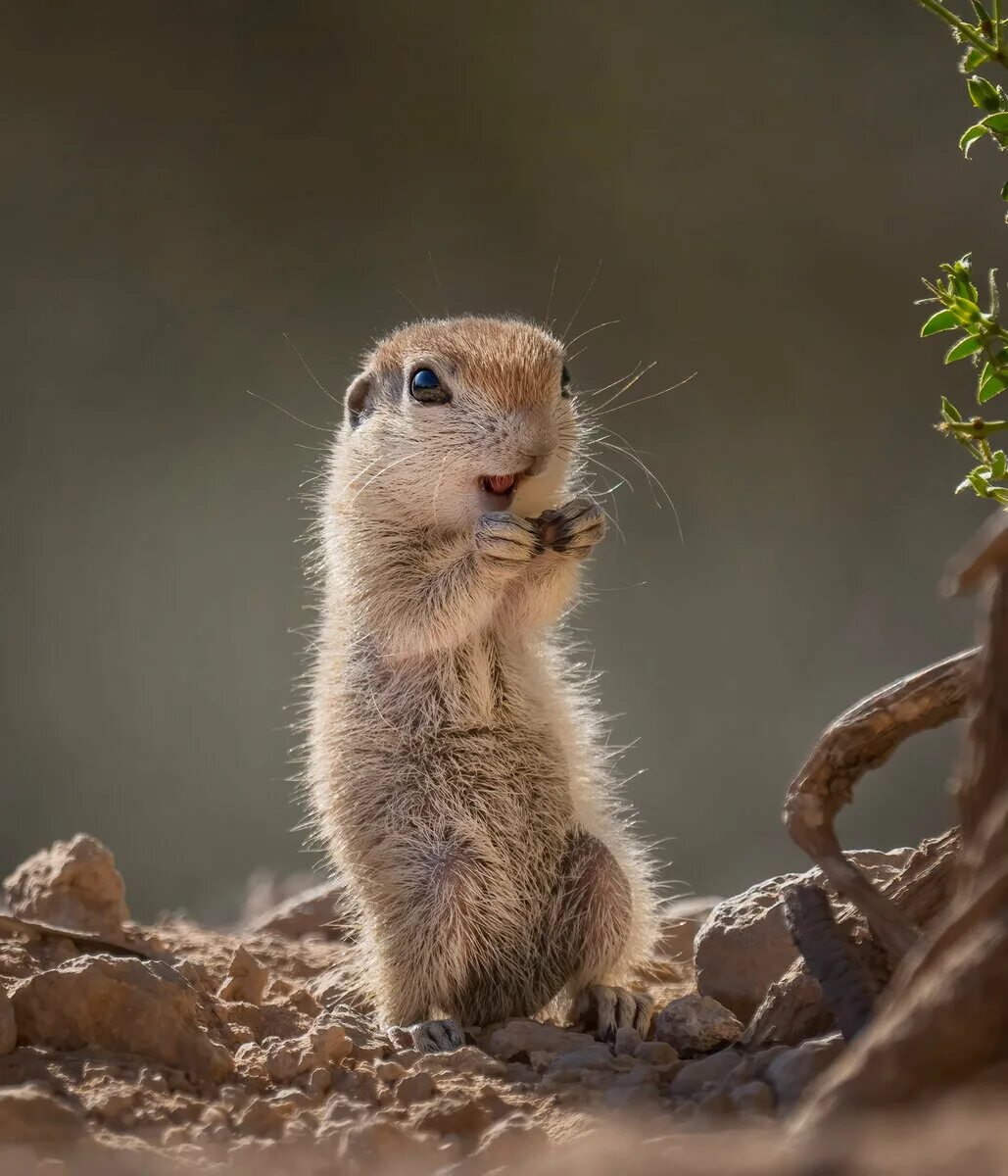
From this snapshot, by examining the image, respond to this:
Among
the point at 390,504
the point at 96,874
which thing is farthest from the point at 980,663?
the point at 96,874

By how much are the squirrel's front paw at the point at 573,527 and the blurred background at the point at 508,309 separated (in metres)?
3.15

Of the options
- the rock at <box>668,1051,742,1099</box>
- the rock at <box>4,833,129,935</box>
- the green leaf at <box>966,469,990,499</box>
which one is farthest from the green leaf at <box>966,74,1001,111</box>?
the rock at <box>4,833,129,935</box>

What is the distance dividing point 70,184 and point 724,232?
2.89 m

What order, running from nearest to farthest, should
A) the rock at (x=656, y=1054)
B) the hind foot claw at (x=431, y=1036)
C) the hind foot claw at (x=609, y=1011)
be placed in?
the rock at (x=656, y=1054)
the hind foot claw at (x=431, y=1036)
the hind foot claw at (x=609, y=1011)

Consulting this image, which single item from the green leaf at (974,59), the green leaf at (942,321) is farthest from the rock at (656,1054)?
the green leaf at (974,59)

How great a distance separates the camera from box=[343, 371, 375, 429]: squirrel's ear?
3.26m

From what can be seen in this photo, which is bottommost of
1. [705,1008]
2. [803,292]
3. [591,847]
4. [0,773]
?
[705,1008]

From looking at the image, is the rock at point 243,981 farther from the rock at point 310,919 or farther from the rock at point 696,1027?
the rock at point 310,919

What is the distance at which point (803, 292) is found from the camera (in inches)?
240

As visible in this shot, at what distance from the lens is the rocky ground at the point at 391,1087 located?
3.64 ft

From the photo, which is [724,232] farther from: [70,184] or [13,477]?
[13,477]

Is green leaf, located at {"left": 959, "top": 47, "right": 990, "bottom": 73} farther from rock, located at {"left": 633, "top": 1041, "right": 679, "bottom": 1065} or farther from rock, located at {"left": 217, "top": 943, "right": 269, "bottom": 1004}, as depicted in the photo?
rock, located at {"left": 217, "top": 943, "right": 269, "bottom": 1004}

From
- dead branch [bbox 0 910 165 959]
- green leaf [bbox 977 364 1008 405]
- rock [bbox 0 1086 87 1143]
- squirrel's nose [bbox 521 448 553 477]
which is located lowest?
rock [bbox 0 1086 87 1143]

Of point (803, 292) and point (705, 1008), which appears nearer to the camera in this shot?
point (705, 1008)
